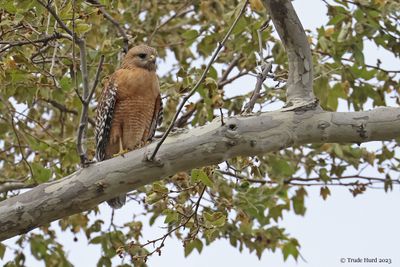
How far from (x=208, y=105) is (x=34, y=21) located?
1604 millimetres

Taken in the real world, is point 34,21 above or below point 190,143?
above

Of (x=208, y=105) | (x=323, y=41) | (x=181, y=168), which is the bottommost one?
(x=181, y=168)

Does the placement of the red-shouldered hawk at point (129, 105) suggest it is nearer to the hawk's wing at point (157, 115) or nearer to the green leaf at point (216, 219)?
the hawk's wing at point (157, 115)

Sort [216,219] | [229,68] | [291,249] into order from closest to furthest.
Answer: [216,219]
[291,249]
[229,68]

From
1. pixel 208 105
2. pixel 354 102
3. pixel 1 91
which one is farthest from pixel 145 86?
pixel 354 102

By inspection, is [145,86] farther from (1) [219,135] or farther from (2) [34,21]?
(1) [219,135]

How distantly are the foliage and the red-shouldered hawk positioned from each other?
0.45 ft

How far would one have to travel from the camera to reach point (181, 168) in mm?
4242

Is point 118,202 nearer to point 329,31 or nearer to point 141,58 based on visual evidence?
point 141,58

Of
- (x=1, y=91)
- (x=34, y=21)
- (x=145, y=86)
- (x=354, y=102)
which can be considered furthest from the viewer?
(x=354, y=102)

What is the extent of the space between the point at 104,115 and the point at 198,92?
104 cm

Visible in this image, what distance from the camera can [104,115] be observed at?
6.57 metres

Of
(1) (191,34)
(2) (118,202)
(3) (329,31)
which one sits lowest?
(2) (118,202)

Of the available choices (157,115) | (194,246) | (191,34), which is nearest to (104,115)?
(157,115)
